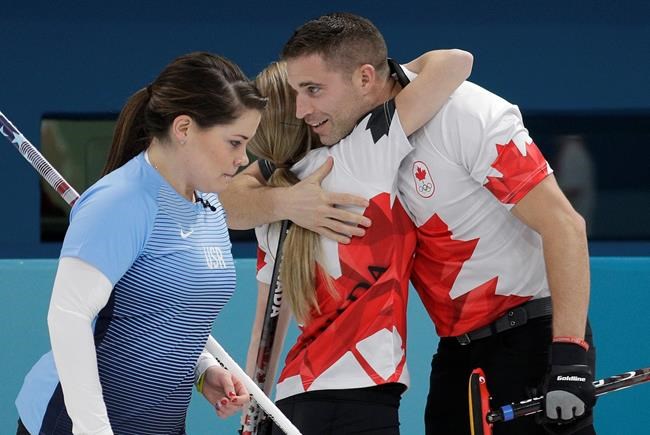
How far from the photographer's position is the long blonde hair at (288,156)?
2461 mm

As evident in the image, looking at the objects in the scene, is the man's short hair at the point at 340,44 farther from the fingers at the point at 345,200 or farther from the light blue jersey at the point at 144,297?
the light blue jersey at the point at 144,297

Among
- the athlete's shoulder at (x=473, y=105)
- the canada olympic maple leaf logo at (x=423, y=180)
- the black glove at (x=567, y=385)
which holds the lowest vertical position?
the black glove at (x=567, y=385)

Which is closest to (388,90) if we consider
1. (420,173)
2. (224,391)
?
(420,173)

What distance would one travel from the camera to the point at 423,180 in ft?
8.05

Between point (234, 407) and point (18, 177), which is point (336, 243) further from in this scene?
point (18, 177)

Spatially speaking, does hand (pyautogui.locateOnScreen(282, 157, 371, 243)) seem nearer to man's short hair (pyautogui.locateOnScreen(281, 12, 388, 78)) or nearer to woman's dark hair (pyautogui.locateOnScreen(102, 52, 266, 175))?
man's short hair (pyautogui.locateOnScreen(281, 12, 388, 78))

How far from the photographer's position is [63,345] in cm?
188

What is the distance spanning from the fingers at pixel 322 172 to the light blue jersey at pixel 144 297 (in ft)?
1.33

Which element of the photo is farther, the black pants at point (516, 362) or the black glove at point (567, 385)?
the black pants at point (516, 362)

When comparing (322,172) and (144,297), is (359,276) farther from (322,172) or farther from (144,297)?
(144,297)

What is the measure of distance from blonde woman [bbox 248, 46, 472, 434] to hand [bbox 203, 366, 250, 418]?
229mm

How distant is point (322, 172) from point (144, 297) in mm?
609

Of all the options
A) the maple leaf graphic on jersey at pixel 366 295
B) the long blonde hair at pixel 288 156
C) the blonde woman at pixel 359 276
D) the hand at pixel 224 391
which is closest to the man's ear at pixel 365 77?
the blonde woman at pixel 359 276

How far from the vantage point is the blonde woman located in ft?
7.91
